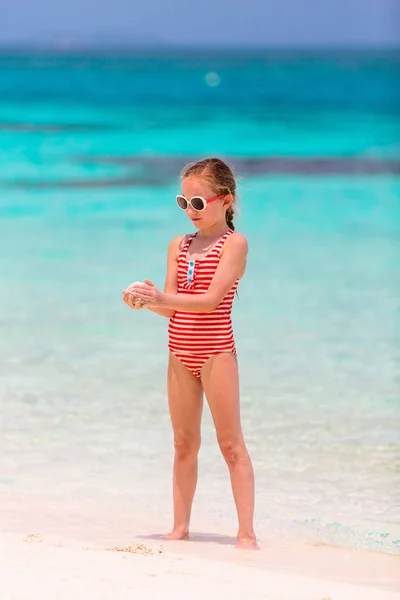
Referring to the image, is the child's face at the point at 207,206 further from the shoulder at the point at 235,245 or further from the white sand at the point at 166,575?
the white sand at the point at 166,575

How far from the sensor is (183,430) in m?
3.48

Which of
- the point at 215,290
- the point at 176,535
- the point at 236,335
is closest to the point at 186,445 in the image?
the point at 176,535

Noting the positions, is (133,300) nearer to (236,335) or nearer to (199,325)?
(199,325)

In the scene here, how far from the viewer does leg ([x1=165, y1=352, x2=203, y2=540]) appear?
11.3 ft

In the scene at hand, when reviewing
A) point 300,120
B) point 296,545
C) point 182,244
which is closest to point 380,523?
point 296,545

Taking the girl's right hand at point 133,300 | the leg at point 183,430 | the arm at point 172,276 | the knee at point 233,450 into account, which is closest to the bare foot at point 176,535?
the leg at point 183,430

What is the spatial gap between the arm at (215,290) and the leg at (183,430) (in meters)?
0.21

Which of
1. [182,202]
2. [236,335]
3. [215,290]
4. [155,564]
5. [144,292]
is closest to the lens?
[155,564]

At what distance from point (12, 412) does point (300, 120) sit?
22478 mm

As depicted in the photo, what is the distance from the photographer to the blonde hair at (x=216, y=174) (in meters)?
3.44

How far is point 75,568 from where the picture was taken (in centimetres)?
275

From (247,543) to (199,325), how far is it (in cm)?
65

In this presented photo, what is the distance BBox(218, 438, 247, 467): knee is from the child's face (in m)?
0.63

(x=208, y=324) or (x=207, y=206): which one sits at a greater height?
(x=207, y=206)
